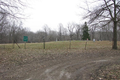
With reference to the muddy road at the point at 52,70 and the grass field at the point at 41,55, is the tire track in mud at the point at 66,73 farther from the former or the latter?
the grass field at the point at 41,55

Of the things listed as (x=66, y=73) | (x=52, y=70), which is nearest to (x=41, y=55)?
(x=52, y=70)

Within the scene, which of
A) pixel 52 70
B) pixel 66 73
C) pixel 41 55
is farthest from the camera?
pixel 41 55

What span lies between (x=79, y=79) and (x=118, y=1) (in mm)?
12920

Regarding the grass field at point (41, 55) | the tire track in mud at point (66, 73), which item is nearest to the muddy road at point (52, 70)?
the tire track in mud at point (66, 73)

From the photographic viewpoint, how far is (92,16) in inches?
487

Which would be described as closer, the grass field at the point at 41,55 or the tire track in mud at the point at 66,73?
the tire track in mud at the point at 66,73

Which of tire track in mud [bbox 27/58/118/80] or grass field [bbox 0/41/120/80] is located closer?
tire track in mud [bbox 27/58/118/80]

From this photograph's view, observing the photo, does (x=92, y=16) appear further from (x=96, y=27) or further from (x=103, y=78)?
(x=103, y=78)

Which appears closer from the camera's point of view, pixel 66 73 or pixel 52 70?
pixel 66 73

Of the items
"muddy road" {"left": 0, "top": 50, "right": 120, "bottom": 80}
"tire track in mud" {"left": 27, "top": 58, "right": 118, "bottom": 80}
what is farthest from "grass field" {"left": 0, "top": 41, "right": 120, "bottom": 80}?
"tire track in mud" {"left": 27, "top": 58, "right": 118, "bottom": 80}

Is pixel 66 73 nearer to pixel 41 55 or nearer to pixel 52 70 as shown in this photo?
pixel 52 70

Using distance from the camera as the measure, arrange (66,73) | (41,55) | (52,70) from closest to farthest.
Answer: (66,73)
(52,70)
(41,55)

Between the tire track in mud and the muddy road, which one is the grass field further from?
the tire track in mud

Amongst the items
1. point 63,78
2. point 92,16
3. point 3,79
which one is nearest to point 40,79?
point 63,78
